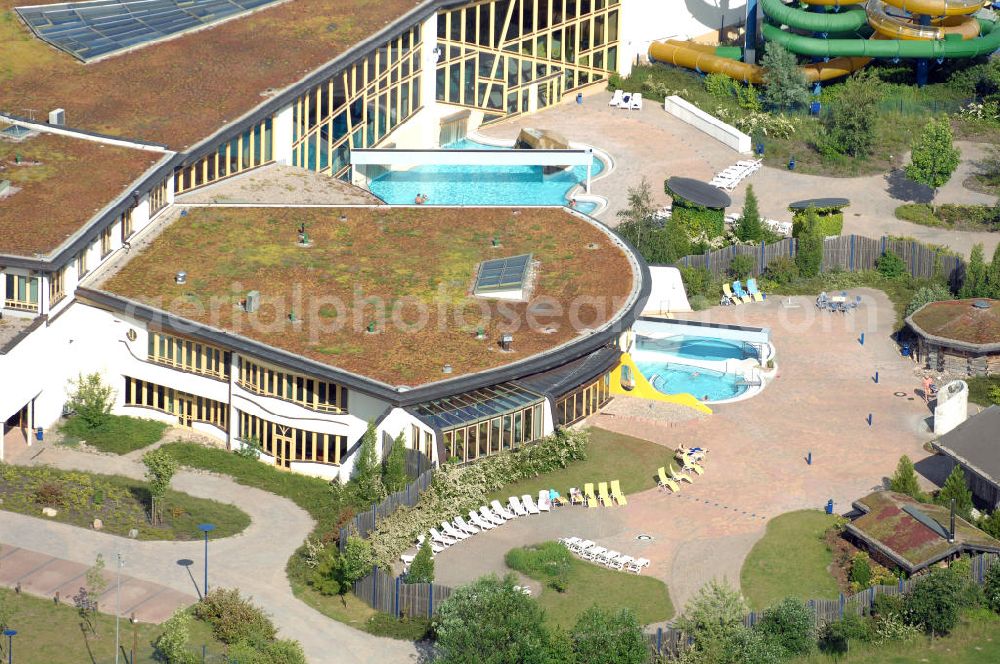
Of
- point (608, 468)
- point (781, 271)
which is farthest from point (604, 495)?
point (781, 271)

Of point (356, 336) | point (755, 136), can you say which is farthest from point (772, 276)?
point (356, 336)

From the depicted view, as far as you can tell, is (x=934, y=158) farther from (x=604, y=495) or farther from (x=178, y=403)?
(x=178, y=403)

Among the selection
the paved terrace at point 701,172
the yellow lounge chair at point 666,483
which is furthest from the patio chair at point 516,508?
the paved terrace at point 701,172

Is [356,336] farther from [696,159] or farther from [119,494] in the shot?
[696,159]

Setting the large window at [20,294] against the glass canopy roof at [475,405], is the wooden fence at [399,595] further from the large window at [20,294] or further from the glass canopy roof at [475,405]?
the large window at [20,294]

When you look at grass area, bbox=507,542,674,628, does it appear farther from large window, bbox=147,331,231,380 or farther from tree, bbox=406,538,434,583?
large window, bbox=147,331,231,380

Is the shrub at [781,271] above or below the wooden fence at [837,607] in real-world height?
above
